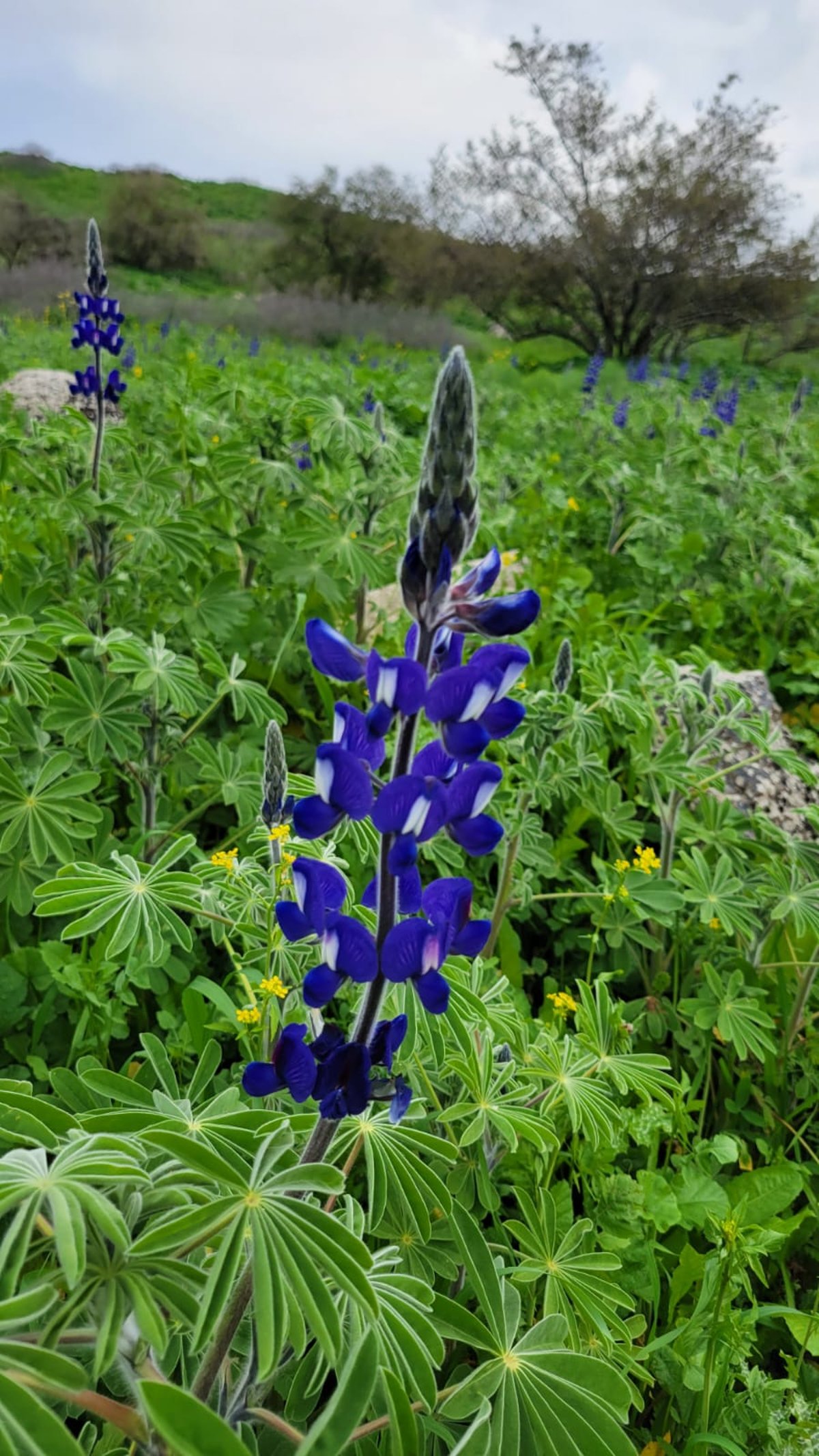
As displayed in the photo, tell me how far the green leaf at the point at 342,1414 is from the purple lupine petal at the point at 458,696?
2.18ft

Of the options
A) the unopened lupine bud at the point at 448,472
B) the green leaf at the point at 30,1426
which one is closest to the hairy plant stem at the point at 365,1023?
the unopened lupine bud at the point at 448,472

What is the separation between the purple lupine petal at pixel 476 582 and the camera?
999 mm

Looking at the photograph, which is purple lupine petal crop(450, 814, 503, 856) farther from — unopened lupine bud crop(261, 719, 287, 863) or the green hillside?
the green hillside

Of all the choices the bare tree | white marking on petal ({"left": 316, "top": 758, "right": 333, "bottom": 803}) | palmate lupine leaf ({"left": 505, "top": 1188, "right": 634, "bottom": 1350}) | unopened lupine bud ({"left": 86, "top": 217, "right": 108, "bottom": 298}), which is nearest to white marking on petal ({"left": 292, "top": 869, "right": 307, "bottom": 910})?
white marking on petal ({"left": 316, "top": 758, "right": 333, "bottom": 803})

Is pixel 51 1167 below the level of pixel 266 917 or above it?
above

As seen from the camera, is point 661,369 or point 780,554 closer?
point 780,554

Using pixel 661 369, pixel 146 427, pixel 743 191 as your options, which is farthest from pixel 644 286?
pixel 146 427

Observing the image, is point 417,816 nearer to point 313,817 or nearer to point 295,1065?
point 313,817

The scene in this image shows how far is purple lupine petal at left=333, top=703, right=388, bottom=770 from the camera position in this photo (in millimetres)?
1013

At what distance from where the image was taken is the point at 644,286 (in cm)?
2034

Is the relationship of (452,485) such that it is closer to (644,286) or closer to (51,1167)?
(51,1167)

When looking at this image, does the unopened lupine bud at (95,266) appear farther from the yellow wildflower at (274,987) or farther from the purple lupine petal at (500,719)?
the purple lupine petal at (500,719)

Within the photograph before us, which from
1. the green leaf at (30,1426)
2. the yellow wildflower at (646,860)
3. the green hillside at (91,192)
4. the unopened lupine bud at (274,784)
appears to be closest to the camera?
the green leaf at (30,1426)

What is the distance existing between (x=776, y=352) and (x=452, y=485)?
83.1 ft
